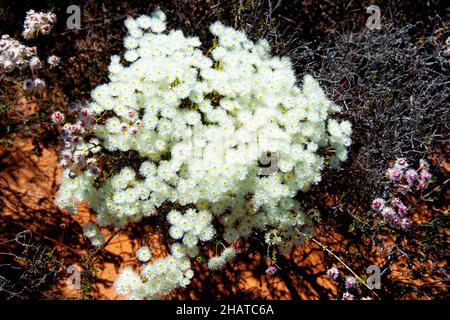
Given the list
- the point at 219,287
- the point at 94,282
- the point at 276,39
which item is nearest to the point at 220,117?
the point at 276,39

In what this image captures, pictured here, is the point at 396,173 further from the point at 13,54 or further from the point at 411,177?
the point at 13,54

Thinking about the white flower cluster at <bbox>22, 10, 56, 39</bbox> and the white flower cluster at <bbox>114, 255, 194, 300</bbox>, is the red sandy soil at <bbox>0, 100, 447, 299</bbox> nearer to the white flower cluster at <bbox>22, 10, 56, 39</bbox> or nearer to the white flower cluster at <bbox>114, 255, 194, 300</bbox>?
the white flower cluster at <bbox>114, 255, 194, 300</bbox>

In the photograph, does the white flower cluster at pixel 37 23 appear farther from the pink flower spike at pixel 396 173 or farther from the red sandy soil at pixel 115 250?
the pink flower spike at pixel 396 173

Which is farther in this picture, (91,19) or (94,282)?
(91,19)

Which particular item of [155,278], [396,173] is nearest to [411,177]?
[396,173]

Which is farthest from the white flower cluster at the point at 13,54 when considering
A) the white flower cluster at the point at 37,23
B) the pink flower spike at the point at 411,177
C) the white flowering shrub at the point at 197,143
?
the pink flower spike at the point at 411,177
